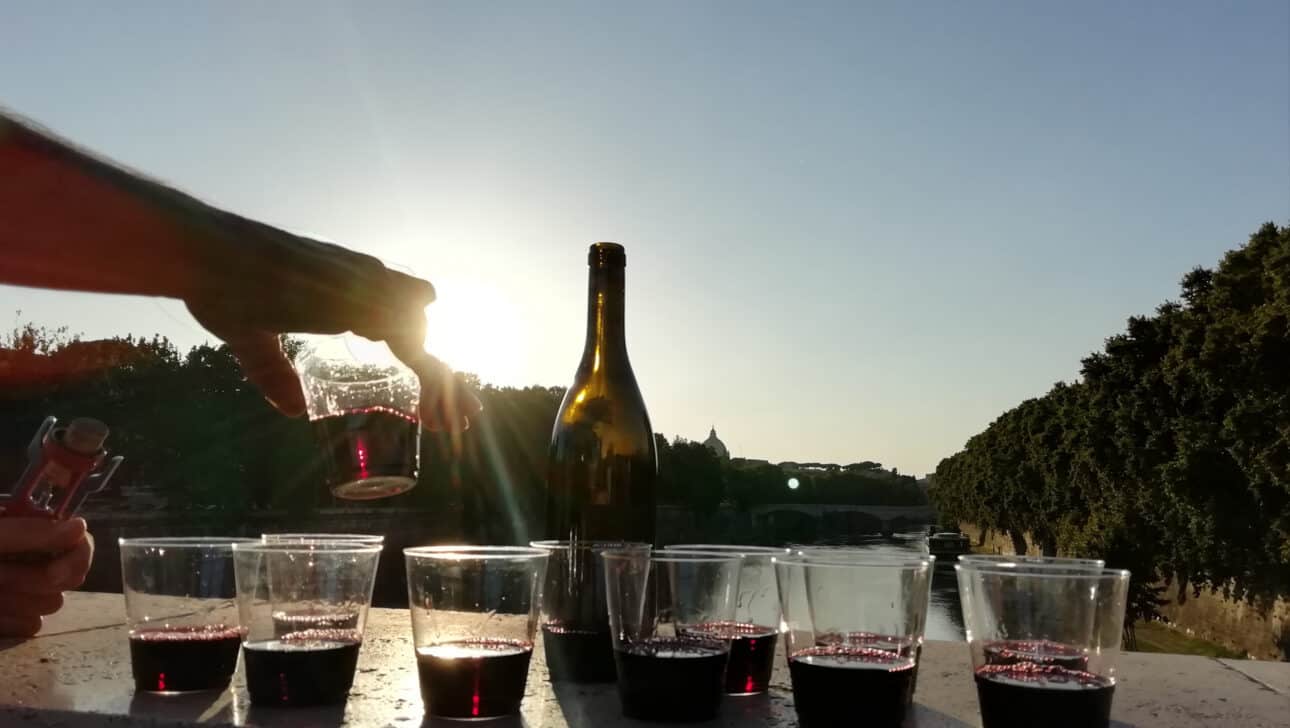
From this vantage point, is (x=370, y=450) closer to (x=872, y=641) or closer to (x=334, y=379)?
(x=334, y=379)

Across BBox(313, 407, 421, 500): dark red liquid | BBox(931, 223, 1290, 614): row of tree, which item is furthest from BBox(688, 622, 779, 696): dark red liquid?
BBox(931, 223, 1290, 614): row of tree

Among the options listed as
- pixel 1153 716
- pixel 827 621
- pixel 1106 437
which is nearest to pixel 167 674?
pixel 827 621

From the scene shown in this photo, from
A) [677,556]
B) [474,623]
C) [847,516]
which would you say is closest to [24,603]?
[474,623]

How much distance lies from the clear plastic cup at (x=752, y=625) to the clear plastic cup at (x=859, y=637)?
238 mm

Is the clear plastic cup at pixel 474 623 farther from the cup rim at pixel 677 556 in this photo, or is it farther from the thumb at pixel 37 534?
the thumb at pixel 37 534

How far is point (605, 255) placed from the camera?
9.43 feet

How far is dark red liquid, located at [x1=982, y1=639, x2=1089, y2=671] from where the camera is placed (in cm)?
171

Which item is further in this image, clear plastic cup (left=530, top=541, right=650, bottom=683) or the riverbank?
the riverbank

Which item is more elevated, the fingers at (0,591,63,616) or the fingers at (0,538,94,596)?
the fingers at (0,538,94,596)

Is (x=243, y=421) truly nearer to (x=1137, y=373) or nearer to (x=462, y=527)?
(x=462, y=527)

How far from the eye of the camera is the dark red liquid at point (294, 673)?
1.91 meters

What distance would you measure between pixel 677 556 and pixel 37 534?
1537 mm

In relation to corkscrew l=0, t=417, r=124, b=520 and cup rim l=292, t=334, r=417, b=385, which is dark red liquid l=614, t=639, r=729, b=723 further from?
corkscrew l=0, t=417, r=124, b=520

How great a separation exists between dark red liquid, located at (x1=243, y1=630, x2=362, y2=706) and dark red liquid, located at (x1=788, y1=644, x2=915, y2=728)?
78cm
